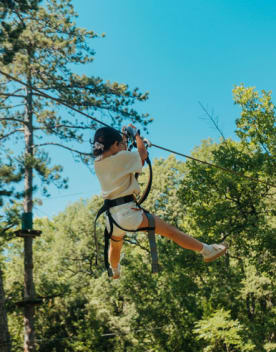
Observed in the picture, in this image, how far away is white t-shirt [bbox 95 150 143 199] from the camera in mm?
3104

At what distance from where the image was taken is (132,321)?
656 inches

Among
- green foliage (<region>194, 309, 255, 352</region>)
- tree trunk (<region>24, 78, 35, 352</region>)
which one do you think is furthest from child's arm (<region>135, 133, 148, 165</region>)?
green foliage (<region>194, 309, 255, 352</region>)

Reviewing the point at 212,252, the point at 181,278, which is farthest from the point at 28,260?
the point at 212,252

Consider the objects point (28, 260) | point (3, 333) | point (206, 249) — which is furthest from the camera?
point (28, 260)

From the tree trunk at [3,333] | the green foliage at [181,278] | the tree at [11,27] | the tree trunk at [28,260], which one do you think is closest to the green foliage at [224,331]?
the green foliage at [181,278]

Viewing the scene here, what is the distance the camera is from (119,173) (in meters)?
3.12

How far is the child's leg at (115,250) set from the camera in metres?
3.34

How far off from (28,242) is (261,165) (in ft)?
24.8

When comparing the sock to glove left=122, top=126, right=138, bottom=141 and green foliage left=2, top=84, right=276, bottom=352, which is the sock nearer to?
glove left=122, top=126, right=138, bottom=141

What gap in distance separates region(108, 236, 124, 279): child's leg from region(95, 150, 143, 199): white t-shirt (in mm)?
399

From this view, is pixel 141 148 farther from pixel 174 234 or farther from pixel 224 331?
pixel 224 331

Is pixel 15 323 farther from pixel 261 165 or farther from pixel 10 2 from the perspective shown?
pixel 10 2

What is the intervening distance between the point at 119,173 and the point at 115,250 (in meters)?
0.73

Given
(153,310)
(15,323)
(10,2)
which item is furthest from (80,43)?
(15,323)
